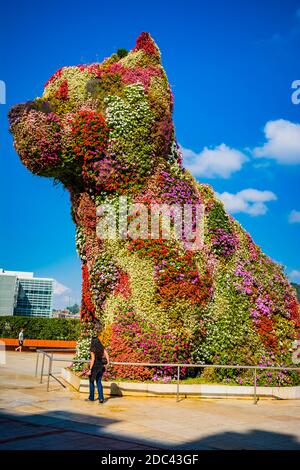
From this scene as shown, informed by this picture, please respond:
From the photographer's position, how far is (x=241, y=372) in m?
12.2

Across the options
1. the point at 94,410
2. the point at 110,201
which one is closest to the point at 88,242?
the point at 110,201

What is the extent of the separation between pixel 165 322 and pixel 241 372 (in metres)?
2.53

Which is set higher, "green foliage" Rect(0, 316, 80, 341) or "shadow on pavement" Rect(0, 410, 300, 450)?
"green foliage" Rect(0, 316, 80, 341)

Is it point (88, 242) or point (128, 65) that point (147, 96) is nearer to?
point (128, 65)

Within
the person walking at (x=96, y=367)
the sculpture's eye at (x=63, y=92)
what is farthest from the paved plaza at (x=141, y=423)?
the sculpture's eye at (x=63, y=92)

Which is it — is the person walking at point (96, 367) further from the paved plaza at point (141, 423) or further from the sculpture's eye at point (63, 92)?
the sculpture's eye at point (63, 92)

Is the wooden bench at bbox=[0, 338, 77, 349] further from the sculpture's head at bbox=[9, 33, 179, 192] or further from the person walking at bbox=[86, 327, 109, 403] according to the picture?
the person walking at bbox=[86, 327, 109, 403]

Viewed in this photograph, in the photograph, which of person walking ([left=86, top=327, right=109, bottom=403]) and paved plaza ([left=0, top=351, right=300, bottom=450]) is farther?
person walking ([left=86, top=327, right=109, bottom=403])

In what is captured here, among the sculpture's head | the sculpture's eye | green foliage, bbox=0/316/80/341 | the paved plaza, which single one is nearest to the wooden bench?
green foliage, bbox=0/316/80/341

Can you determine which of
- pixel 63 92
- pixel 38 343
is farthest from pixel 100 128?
pixel 38 343

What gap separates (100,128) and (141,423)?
7670 mm

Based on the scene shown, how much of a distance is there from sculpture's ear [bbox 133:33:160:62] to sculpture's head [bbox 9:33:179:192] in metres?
0.48

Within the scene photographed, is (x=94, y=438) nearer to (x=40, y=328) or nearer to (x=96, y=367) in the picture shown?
(x=96, y=367)

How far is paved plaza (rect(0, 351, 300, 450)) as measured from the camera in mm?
6535
